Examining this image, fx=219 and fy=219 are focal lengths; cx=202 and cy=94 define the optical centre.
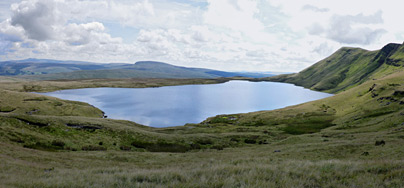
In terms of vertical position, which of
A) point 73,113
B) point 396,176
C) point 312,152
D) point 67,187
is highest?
point 396,176

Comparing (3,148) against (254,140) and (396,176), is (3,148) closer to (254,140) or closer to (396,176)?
(396,176)

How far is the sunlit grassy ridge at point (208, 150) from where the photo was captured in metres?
9.80

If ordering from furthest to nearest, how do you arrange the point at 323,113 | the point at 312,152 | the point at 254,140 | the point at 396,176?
the point at 323,113 < the point at 254,140 < the point at 312,152 < the point at 396,176

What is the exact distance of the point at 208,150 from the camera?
41.9 m

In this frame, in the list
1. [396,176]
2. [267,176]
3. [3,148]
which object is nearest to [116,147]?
[3,148]

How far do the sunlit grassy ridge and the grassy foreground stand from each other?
0.22 feet

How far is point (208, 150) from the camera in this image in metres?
41.9

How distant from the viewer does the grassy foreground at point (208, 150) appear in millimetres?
9805

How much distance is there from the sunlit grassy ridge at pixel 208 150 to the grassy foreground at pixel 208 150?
66mm

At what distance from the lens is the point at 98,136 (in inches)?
1694

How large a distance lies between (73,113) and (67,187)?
353 feet

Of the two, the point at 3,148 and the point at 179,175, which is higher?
the point at 179,175

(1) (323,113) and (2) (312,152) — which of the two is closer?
(2) (312,152)

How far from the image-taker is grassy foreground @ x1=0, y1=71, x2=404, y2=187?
9.80 meters
